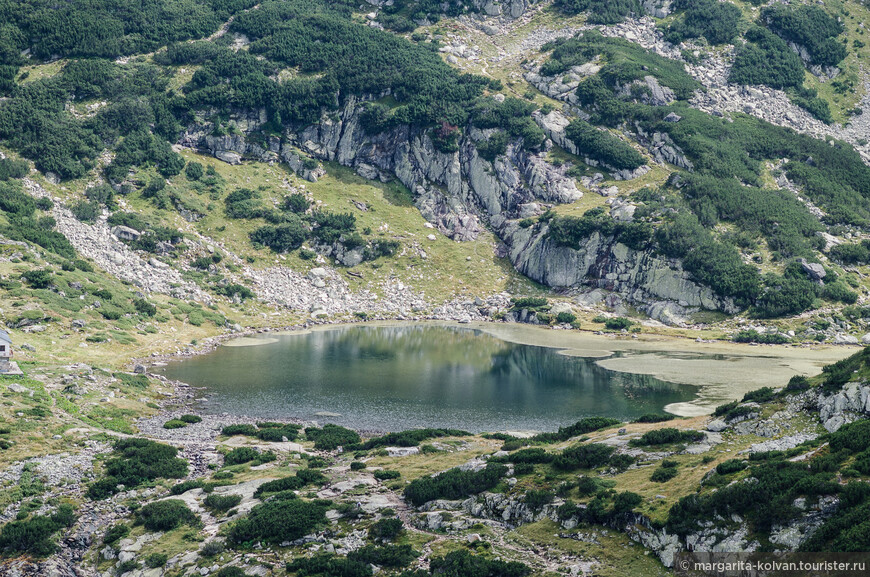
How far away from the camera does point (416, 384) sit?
8544 cm

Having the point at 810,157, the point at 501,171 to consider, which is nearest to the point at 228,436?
the point at 501,171

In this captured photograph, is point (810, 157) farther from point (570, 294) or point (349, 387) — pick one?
point (349, 387)

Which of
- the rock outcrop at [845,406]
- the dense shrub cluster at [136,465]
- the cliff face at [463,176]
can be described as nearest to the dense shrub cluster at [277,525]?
the dense shrub cluster at [136,465]

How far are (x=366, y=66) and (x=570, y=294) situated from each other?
79468mm

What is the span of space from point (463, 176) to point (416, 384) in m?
90.7

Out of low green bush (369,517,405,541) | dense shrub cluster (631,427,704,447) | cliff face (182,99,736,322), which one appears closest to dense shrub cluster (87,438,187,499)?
low green bush (369,517,405,541)

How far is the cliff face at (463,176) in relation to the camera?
148 metres

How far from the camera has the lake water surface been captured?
72.2 m

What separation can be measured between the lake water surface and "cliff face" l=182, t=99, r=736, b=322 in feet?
127

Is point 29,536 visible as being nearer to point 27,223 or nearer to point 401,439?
point 401,439

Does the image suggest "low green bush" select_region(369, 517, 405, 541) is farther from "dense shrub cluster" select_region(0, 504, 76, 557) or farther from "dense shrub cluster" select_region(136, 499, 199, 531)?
"dense shrub cluster" select_region(0, 504, 76, 557)

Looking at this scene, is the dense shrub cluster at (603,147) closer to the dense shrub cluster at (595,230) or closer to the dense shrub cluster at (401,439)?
the dense shrub cluster at (595,230)

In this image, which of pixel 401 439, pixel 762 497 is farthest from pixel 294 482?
pixel 762 497

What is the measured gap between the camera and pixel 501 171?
164 meters
